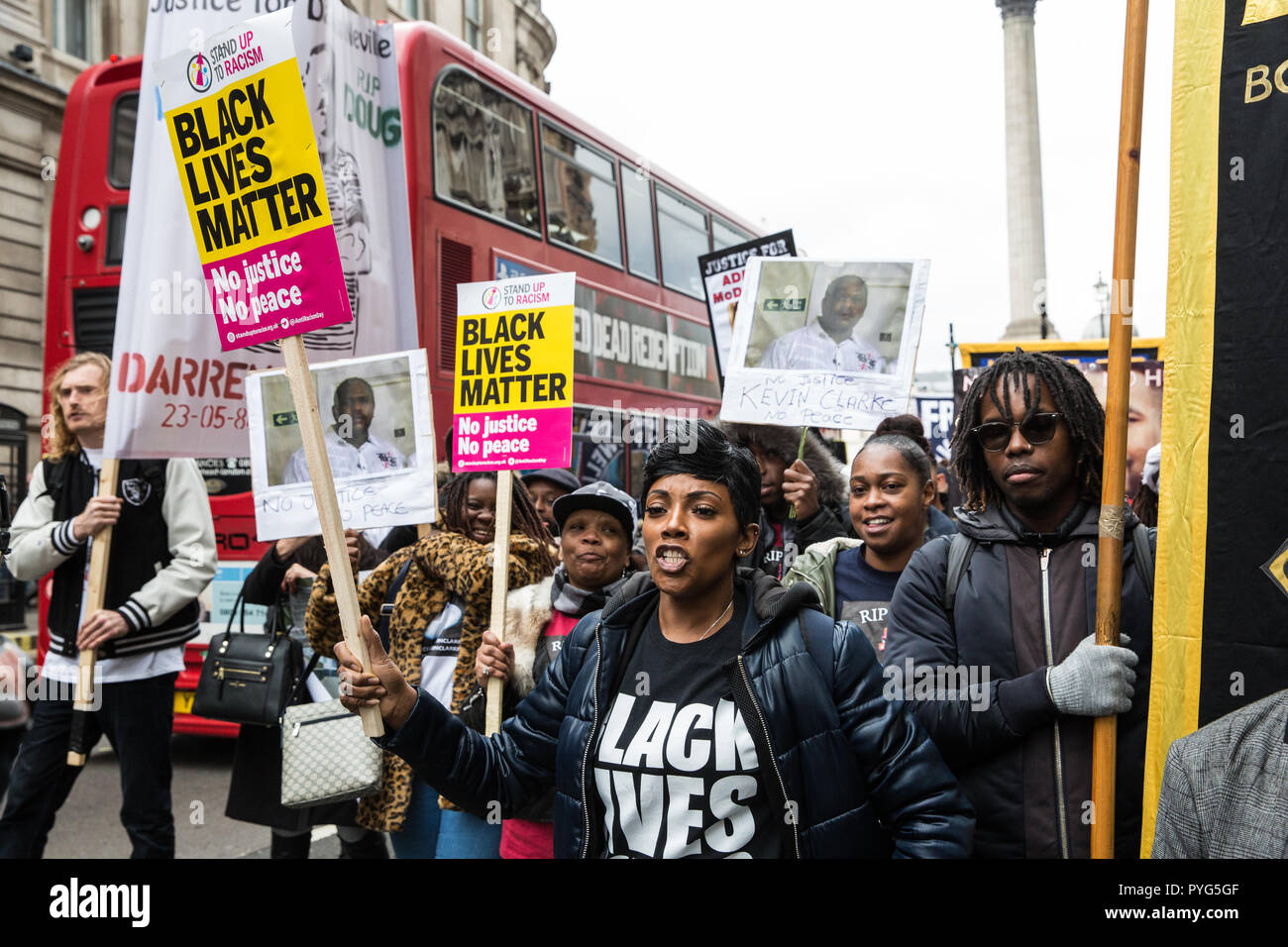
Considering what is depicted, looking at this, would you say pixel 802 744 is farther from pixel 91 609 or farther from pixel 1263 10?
pixel 91 609

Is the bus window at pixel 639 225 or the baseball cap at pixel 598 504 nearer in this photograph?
the baseball cap at pixel 598 504

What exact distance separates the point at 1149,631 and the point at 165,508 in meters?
3.58

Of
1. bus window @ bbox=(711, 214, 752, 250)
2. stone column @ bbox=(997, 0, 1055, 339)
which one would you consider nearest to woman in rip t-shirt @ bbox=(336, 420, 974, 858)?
bus window @ bbox=(711, 214, 752, 250)

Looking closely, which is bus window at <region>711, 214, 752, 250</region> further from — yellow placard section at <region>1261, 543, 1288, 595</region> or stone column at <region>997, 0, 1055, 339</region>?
stone column at <region>997, 0, 1055, 339</region>

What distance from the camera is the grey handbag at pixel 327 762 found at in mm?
3480

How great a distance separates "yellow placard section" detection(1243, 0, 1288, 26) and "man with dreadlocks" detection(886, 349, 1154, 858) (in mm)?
777

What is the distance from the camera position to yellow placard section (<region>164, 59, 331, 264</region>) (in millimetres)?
2559

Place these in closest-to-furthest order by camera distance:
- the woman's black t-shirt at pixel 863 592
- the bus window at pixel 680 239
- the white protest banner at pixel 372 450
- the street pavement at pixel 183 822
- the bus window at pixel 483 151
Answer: the woman's black t-shirt at pixel 863 592 → the white protest banner at pixel 372 450 → the street pavement at pixel 183 822 → the bus window at pixel 483 151 → the bus window at pixel 680 239

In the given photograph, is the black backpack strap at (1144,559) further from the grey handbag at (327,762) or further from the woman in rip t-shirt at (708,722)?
the grey handbag at (327,762)

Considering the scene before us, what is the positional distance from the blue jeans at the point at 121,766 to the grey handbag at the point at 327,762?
0.76 m

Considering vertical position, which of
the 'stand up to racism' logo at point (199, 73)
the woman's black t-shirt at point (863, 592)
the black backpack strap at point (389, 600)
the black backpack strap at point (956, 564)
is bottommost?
the black backpack strap at point (389, 600)

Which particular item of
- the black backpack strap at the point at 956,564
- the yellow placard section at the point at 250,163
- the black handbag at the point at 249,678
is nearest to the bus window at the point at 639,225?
the black handbag at the point at 249,678

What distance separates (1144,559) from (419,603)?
7.93 ft
